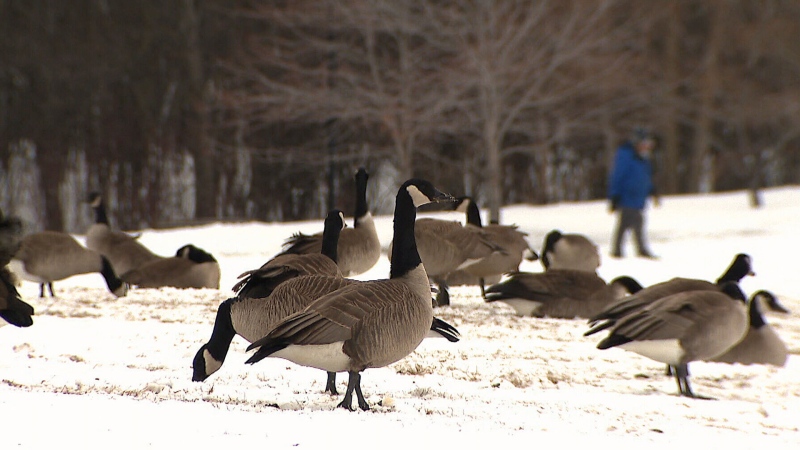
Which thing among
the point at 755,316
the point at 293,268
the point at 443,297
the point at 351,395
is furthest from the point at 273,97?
the point at 351,395

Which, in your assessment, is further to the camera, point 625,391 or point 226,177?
point 226,177

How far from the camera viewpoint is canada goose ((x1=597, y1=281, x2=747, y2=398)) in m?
6.37

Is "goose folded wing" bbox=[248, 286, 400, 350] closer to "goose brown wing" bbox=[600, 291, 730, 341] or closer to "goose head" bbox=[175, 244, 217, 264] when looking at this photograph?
"goose brown wing" bbox=[600, 291, 730, 341]

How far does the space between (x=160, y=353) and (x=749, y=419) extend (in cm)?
410

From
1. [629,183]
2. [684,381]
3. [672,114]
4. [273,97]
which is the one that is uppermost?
[672,114]

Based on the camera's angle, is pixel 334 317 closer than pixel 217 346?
Yes

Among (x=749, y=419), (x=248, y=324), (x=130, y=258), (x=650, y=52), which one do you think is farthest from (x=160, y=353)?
(x=650, y=52)

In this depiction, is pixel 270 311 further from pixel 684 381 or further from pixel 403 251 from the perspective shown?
pixel 684 381

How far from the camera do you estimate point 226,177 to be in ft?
74.8

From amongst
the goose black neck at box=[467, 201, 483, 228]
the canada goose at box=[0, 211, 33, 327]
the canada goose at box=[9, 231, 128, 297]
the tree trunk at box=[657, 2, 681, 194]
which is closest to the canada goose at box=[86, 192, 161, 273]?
the canada goose at box=[9, 231, 128, 297]

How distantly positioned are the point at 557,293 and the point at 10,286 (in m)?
5.12

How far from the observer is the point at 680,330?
20.9ft

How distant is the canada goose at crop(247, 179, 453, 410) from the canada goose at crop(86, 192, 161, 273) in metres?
6.97

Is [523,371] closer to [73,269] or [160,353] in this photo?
[160,353]
